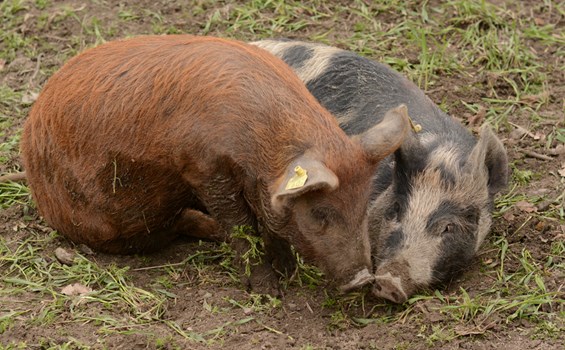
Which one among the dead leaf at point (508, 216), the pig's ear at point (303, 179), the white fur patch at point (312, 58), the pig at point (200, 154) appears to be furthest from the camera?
the white fur patch at point (312, 58)

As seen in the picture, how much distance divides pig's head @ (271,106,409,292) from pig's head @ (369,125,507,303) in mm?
575

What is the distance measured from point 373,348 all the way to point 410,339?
0.23 meters

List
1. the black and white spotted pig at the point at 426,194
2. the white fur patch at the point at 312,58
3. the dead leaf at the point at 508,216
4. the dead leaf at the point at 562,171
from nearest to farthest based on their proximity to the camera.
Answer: the black and white spotted pig at the point at 426,194, the dead leaf at the point at 508,216, the dead leaf at the point at 562,171, the white fur patch at the point at 312,58

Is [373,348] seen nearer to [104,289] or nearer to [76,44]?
[104,289]

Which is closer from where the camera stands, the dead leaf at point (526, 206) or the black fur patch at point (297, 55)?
the dead leaf at point (526, 206)

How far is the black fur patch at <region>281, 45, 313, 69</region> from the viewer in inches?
320

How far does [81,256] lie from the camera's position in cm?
693

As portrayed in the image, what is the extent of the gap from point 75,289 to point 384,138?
2138mm

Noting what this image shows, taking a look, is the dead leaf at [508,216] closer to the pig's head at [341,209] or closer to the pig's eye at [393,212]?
the pig's eye at [393,212]

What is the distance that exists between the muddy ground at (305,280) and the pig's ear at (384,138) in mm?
1038

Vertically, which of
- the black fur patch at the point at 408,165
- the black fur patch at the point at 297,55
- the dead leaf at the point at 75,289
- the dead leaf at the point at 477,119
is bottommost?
the dead leaf at the point at 477,119

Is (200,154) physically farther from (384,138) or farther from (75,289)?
(75,289)

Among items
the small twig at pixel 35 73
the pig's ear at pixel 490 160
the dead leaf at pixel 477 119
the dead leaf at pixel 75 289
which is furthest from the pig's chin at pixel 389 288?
the small twig at pixel 35 73

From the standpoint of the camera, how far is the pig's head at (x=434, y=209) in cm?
680
